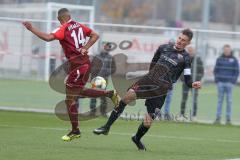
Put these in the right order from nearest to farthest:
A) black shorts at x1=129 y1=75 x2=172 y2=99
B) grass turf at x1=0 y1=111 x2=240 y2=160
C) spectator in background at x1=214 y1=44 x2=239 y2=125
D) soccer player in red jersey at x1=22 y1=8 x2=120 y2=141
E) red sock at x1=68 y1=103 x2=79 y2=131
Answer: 1. grass turf at x1=0 y1=111 x2=240 y2=160
2. black shorts at x1=129 y1=75 x2=172 y2=99
3. soccer player in red jersey at x1=22 y1=8 x2=120 y2=141
4. red sock at x1=68 y1=103 x2=79 y2=131
5. spectator in background at x1=214 y1=44 x2=239 y2=125

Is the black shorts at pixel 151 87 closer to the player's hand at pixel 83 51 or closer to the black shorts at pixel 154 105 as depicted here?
the black shorts at pixel 154 105

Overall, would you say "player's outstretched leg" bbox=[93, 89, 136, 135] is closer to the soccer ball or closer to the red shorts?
the red shorts

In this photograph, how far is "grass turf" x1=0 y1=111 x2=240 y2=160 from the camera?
11742 millimetres

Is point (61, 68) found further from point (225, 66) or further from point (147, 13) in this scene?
point (147, 13)

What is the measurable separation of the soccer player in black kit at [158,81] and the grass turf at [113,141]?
41 cm

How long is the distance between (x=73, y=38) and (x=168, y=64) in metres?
1.61

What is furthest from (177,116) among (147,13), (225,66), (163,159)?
(147,13)

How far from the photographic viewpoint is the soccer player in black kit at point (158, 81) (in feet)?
41.7

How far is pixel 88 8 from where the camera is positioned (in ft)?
95.1

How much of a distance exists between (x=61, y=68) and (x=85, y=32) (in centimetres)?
619

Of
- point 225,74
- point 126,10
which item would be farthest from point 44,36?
point 126,10

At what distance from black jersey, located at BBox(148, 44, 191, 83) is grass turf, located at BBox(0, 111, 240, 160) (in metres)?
1.18

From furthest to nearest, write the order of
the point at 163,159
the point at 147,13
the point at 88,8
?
the point at 147,13 → the point at 88,8 → the point at 163,159

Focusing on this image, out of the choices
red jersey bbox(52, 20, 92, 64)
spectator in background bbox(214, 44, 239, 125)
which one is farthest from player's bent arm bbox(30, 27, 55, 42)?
spectator in background bbox(214, 44, 239, 125)
